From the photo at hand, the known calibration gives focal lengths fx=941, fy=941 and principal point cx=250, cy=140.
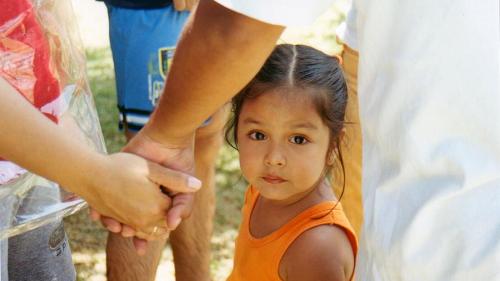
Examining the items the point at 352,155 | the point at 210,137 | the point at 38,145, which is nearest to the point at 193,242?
the point at 210,137

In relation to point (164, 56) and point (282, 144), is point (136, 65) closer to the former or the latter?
point (164, 56)

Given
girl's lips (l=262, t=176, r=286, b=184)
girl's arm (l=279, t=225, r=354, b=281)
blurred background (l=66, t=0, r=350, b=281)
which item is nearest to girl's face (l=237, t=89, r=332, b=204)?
girl's lips (l=262, t=176, r=286, b=184)

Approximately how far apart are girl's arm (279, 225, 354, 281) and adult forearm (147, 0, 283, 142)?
470 mm

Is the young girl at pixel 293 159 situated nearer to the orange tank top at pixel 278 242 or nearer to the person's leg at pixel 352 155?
the orange tank top at pixel 278 242

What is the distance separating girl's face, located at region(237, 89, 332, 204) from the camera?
7.11ft

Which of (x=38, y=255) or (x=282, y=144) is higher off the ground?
(x=282, y=144)

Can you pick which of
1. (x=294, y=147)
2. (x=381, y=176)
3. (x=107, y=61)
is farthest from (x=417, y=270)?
(x=107, y=61)

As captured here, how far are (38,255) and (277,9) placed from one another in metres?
1.14

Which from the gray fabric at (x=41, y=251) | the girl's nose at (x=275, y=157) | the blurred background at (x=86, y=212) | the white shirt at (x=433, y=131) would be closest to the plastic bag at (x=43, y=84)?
the gray fabric at (x=41, y=251)

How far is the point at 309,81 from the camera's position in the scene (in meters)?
2.22

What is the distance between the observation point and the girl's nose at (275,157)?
2.15 m

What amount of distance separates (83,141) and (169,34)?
84 cm

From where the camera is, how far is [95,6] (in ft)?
21.6

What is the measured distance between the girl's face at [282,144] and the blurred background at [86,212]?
1460 mm
